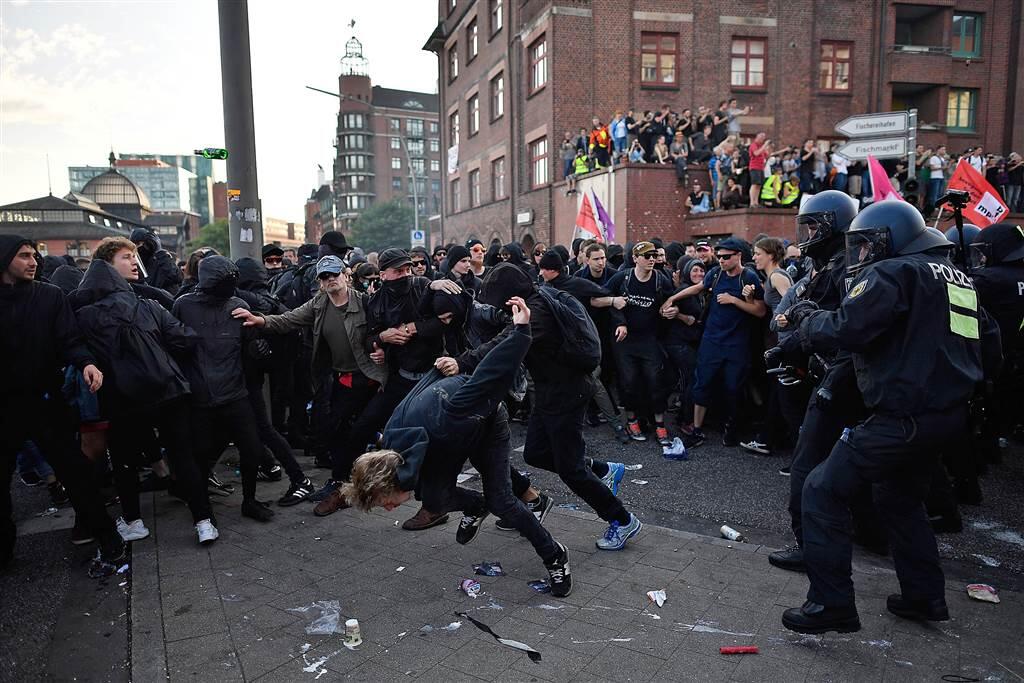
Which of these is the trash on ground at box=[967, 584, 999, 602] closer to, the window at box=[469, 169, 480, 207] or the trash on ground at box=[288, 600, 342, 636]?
the trash on ground at box=[288, 600, 342, 636]

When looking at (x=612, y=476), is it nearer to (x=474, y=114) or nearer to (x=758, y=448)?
(x=758, y=448)

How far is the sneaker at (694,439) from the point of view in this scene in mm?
7090

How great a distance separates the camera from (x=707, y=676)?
122 inches

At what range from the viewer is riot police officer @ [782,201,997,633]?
3.11m

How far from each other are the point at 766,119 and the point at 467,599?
25.8 meters

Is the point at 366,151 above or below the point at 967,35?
above

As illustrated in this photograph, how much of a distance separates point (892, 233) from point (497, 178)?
90.7 ft

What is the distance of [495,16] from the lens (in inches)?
1133

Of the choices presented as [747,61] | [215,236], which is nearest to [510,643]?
[747,61]

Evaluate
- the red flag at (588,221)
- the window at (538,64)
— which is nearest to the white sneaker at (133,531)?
the red flag at (588,221)

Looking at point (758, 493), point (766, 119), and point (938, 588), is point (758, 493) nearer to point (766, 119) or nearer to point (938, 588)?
point (938, 588)

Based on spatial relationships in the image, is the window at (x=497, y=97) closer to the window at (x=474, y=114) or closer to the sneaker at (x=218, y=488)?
the window at (x=474, y=114)

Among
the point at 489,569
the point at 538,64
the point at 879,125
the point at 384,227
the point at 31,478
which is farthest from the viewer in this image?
the point at 384,227

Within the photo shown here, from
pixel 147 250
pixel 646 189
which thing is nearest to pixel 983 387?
pixel 147 250
